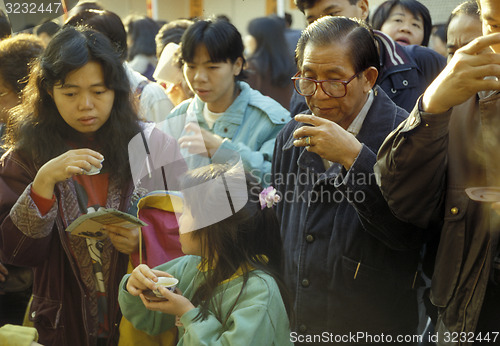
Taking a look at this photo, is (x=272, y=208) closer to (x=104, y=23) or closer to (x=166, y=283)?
(x=166, y=283)

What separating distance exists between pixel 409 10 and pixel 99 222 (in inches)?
87.3

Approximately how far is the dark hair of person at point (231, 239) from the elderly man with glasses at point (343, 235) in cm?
16

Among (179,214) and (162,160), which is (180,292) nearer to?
(179,214)

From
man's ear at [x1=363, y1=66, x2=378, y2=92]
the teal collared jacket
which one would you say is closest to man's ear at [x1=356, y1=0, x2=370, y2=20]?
the teal collared jacket

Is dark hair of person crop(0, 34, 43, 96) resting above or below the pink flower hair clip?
above

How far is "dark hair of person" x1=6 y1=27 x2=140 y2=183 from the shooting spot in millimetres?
2357

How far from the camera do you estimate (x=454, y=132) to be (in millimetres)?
1766

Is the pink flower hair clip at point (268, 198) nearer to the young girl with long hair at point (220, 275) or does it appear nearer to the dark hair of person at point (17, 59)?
the young girl with long hair at point (220, 275)

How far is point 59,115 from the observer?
2.45 metres

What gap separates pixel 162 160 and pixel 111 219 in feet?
1.51

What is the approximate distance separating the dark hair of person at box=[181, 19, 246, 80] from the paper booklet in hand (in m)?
1.26

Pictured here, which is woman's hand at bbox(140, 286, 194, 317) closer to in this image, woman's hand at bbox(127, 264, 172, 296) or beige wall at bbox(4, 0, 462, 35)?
woman's hand at bbox(127, 264, 172, 296)

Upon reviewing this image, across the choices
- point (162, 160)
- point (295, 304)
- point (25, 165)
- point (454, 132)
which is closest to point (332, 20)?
point (454, 132)

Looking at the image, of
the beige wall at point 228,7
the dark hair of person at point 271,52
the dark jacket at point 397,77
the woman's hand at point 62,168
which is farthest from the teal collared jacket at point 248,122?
the beige wall at point 228,7
